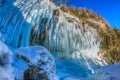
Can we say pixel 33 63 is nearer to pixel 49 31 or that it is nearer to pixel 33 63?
pixel 33 63

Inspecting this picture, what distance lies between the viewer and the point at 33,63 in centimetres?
704

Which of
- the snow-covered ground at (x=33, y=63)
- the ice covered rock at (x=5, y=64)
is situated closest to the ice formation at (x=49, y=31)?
the snow-covered ground at (x=33, y=63)

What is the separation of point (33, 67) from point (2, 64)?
178 cm

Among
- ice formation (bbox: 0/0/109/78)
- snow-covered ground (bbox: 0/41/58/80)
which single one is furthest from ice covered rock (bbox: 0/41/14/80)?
ice formation (bbox: 0/0/109/78)

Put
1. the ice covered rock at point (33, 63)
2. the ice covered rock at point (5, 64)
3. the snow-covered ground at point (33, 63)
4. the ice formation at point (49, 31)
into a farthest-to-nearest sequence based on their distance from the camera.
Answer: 1. the ice formation at point (49, 31)
2. the ice covered rock at point (33, 63)
3. the snow-covered ground at point (33, 63)
4. the ice covered rock at point (5, 64)

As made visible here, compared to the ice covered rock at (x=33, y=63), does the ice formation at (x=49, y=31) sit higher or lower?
higher

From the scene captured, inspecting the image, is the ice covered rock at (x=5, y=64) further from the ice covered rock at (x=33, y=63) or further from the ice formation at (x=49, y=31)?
Answer: the ice formation at (x=49, y=31)

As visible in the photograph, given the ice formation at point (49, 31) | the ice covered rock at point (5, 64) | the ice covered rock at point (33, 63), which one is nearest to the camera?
the ice covered rock at point (5, 64)

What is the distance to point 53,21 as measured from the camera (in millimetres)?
13555

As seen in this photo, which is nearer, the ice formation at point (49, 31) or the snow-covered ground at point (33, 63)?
the snow-covered ground at point (33, 63)

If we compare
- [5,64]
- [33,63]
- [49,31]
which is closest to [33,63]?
[33,63]

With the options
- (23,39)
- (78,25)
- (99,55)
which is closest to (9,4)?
(23,39)

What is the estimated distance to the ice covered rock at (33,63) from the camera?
6.90 meters


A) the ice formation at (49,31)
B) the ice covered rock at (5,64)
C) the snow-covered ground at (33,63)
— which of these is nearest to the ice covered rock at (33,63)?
the snow-covered ground at (33,63)
